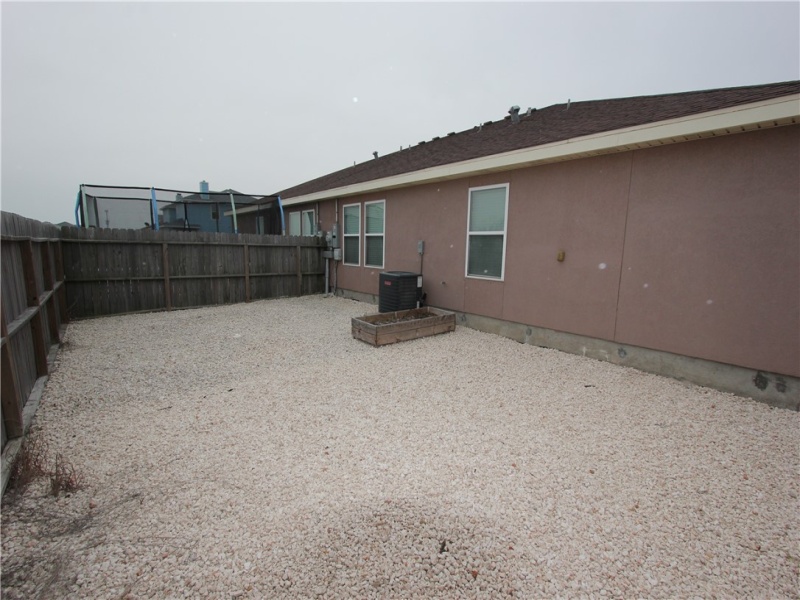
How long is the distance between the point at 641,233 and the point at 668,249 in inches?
13.9

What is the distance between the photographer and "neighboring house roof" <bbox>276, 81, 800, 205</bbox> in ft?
11.5

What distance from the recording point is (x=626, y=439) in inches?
113

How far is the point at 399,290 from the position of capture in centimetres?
658

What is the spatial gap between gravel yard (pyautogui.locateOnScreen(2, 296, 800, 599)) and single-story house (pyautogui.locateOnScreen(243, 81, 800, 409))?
660 millimetres

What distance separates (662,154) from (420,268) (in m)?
4.35

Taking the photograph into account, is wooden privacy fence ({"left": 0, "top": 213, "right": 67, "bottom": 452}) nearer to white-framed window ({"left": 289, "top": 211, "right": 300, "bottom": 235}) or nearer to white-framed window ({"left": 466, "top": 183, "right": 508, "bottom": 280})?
white-framed window ({"left": 466, "top": 183, "right": 508, "bottom": 280})

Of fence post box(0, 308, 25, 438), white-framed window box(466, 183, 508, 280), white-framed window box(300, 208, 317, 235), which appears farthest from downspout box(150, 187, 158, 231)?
white-framed window box(466, 183, 508, 280)

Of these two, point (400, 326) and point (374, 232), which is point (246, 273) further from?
point (400, 326)

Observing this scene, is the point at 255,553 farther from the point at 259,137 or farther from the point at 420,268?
the point at 259,137

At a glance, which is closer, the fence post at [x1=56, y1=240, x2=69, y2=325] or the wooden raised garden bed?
the wooden raised garden bed

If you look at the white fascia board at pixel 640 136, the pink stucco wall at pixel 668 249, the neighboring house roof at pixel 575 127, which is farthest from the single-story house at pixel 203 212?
the pink stucco wall at pixel 668 249

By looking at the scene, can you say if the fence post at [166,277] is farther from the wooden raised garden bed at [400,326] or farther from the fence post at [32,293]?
the wooden raised garden bed at [400,326]

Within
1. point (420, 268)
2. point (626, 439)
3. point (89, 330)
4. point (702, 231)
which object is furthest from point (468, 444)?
point (89, 330)

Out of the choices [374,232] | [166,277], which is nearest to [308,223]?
[374,232]
